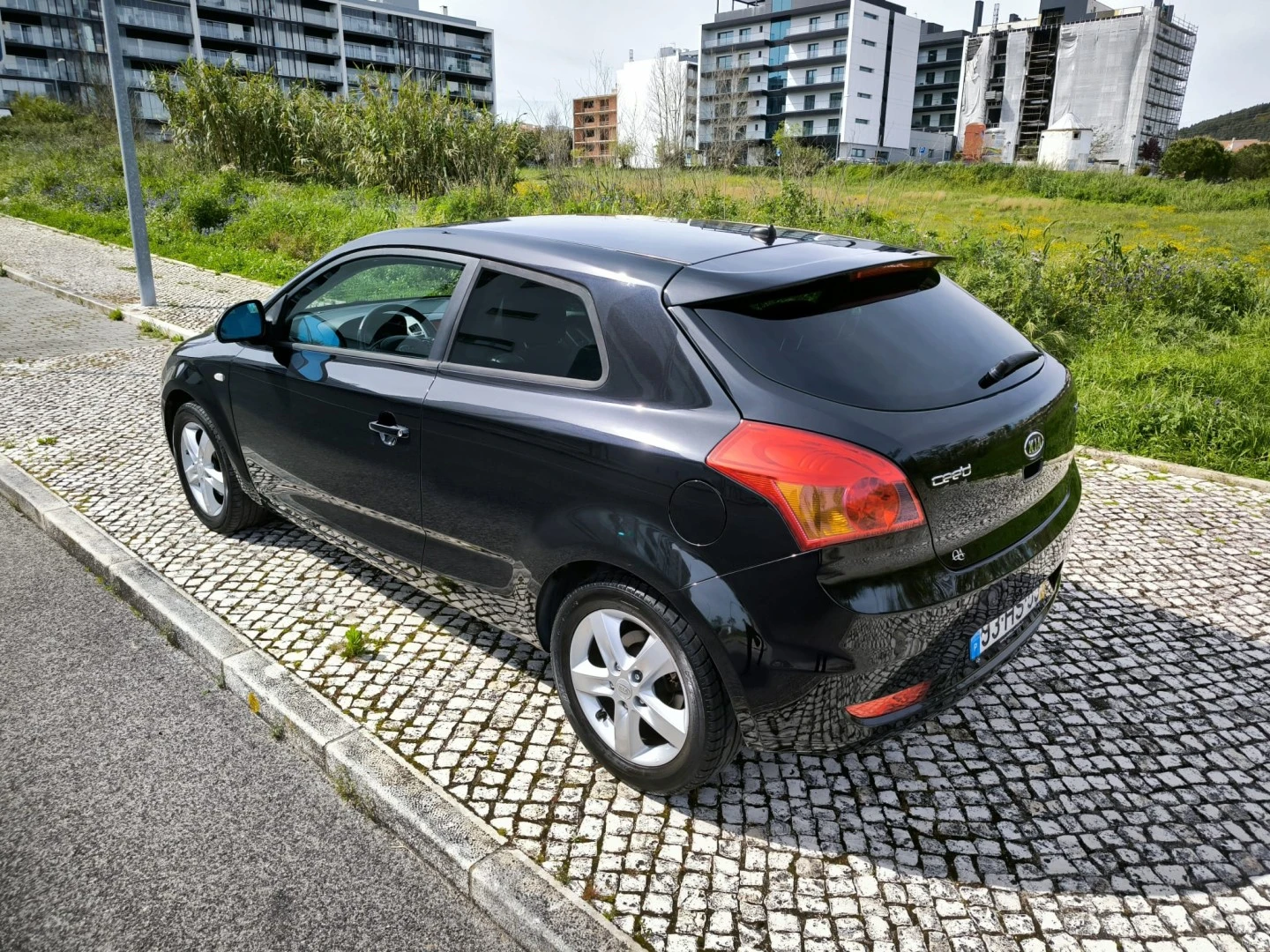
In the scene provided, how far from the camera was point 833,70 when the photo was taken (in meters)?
86.3

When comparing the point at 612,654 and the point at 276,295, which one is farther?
the point at 276,295

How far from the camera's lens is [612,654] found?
2.84m

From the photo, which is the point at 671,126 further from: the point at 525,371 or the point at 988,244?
the point at 525,371

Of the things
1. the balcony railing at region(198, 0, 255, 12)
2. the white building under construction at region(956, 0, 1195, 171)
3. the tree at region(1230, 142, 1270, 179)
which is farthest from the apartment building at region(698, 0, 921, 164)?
the balcony railing at region(198, 0, 255, 12)

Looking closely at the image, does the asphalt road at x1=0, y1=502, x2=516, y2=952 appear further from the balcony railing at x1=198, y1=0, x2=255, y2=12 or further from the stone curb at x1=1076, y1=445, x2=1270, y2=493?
the balcony railing at x1=198, y1=0, x2=255, y2=12

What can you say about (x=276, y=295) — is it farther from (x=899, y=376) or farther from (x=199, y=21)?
(x=199, y=21)

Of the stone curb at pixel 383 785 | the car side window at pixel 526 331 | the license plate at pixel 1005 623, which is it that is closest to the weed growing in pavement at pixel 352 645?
the stone curb at pixel 383 785

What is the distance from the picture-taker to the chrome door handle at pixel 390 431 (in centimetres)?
343

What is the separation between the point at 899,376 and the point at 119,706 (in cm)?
309

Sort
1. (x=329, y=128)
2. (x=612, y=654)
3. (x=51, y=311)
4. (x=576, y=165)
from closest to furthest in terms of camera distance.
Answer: (x=612, y=654), (x=51, y=311), (x=576, y=165), (x=329, y=128)

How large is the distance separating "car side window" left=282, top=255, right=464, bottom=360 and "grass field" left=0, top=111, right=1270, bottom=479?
16.8 ft

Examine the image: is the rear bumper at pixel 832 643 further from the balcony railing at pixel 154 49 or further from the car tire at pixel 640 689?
the balcony railing at pixel 154 49

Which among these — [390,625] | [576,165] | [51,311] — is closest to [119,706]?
[390,625]

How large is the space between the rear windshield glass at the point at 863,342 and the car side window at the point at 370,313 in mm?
1331
